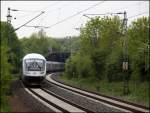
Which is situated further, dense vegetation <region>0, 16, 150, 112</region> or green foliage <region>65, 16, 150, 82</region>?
green foliage <region>65, 16, 150, 82</region>

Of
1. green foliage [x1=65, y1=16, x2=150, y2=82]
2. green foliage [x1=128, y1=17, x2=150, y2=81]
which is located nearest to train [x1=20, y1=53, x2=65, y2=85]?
green foliage [x1=65, y1=16, x2=150, y2=82]

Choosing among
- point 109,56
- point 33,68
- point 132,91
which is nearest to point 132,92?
point 132,91

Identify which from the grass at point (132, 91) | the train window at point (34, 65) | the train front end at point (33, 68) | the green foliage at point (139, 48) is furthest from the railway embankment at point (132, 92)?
the train window at point (34, 65)

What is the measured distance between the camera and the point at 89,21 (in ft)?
242

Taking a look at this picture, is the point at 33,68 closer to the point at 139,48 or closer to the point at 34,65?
the point at 34,65

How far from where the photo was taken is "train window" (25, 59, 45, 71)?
53500 millimetres

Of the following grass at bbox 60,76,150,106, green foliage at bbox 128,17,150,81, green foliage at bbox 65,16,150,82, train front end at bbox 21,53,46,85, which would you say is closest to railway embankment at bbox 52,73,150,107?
grass at bbox 60,76,150,106

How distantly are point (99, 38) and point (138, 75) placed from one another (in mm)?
20038

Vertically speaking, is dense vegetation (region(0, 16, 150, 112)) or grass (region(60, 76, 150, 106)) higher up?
dense vegetation (region(0, 16, 150, 112))

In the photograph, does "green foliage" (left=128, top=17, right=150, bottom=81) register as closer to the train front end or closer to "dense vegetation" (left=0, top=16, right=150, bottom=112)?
"dense vegetation" (left=0, top=16, right=150, bottom=112)

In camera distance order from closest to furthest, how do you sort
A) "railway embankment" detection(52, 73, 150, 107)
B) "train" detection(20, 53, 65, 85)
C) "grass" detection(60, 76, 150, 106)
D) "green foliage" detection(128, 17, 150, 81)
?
1. "railway embankment" detection(52, 73, 150, 107)
2. "grass" detection(60, 76, 150, 106)
3. "green foliage" detection(128, 17, 150, 81)
4. "train" detection(20, 53, 65, 85)

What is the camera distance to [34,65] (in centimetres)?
5369

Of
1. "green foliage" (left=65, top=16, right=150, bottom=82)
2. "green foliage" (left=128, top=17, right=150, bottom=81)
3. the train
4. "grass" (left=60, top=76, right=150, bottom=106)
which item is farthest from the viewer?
the train

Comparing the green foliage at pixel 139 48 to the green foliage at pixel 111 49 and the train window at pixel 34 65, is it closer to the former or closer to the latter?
the green foliage at pixel 111 49
